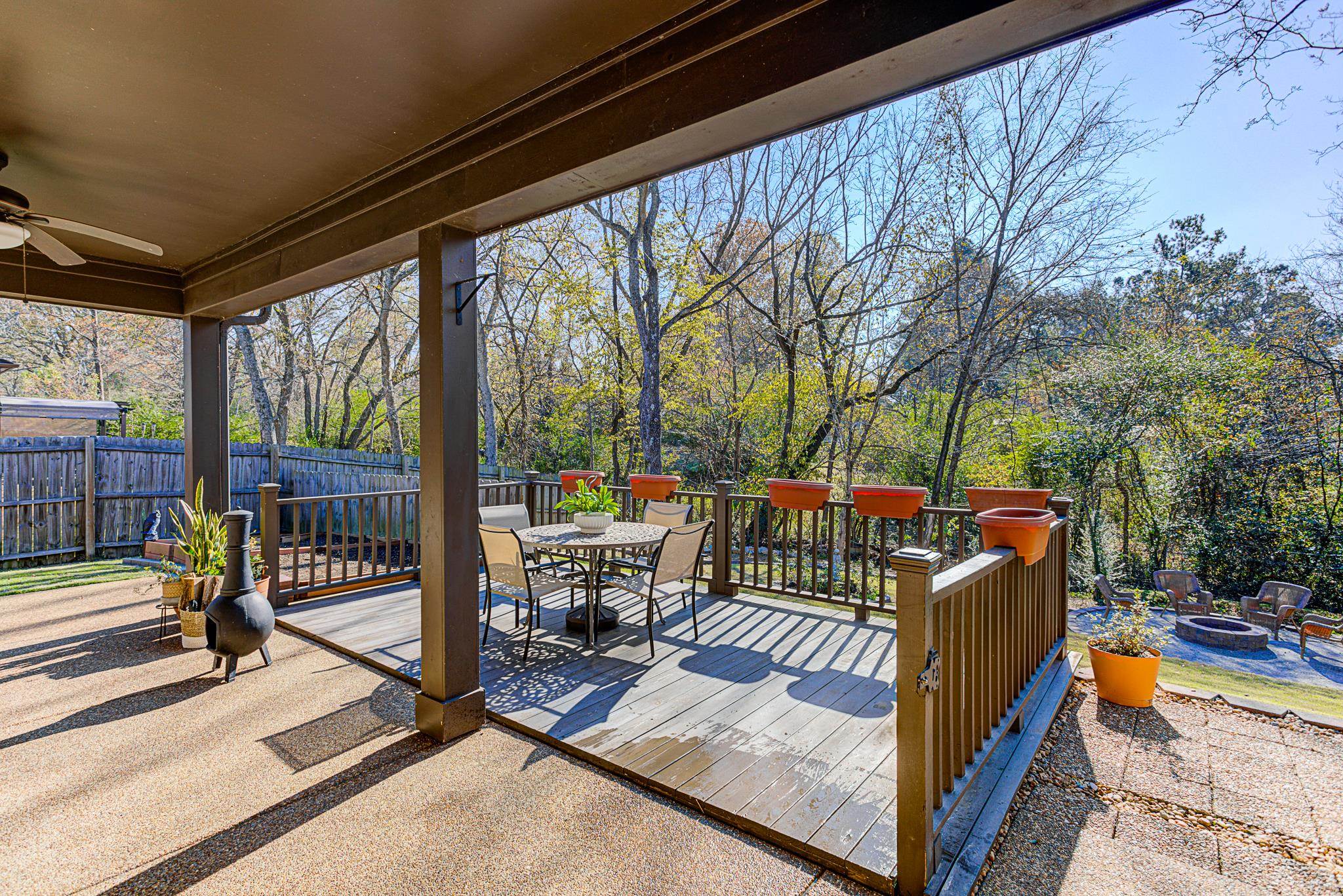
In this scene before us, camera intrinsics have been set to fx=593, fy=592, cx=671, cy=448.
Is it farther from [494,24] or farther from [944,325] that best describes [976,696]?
[944,325]

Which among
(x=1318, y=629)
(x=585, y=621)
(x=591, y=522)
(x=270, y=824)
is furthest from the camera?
(x=1318, y=629)

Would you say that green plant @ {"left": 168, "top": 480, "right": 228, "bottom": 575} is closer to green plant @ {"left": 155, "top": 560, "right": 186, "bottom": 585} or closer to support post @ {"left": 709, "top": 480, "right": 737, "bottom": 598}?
green plant @ {"left": 155, "top": 560, "right": 186, "bottom": 585}

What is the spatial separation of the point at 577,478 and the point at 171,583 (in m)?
3.04

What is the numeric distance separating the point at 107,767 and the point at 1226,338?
13.1 meters

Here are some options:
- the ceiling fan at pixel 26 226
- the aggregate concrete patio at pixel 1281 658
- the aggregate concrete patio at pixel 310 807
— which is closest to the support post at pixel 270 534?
the aggregate concrete patio at pixel 310 807

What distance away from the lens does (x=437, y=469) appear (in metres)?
2.83

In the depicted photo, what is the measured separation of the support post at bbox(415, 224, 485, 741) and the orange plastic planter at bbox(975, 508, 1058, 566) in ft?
7.95

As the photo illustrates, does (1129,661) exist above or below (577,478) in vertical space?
below

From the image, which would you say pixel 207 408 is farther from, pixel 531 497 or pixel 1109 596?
pixel 1109 596

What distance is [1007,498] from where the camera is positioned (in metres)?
3.44

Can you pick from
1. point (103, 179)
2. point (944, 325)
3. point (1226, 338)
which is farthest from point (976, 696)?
point (1226, 338)

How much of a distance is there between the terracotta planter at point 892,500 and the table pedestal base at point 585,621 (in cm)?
195

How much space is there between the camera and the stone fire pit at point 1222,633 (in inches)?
253

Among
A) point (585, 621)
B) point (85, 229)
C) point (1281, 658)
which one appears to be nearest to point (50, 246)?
point (85, 229)
